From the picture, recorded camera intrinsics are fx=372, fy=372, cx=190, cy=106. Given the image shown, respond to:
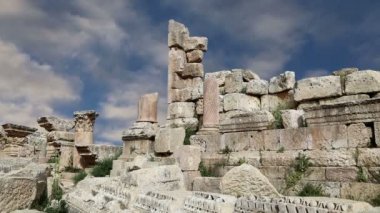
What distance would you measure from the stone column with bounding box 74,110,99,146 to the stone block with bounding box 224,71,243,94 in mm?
5715

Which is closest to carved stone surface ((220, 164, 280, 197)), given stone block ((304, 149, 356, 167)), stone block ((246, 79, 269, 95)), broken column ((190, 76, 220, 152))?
stone block ((304, 149, 356, 167))

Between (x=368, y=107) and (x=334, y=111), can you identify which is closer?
(x=368, y=107)

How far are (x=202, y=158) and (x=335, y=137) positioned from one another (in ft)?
10.9

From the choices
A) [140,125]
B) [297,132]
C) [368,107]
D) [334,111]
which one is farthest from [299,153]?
[140,125]

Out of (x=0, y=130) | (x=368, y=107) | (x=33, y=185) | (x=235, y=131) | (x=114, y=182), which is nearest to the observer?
(x=368, y=107)

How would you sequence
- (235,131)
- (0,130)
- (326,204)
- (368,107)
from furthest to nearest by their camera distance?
1. (0,130)
2. (235,131)
3. (368,107)
4. (326,204)

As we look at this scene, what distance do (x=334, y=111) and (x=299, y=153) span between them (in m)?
1.04

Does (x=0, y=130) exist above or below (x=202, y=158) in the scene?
above

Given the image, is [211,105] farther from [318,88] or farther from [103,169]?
[103,169]

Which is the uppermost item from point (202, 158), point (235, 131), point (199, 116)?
point (199, 116)

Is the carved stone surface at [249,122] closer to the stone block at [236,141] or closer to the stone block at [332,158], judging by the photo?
the stone block at [236,141]

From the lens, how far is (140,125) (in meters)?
12.3

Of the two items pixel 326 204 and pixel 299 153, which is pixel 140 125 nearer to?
pixel 299 153

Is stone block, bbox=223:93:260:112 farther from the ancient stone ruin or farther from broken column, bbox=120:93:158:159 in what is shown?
broken column, bbox=120:93:158:159
